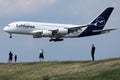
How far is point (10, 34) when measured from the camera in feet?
252

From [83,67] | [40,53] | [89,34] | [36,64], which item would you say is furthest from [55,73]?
[89,34]

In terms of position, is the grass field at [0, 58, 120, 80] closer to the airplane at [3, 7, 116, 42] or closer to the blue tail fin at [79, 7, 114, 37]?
the airplane at [3, 7, 116, 42]

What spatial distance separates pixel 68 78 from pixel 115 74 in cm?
414

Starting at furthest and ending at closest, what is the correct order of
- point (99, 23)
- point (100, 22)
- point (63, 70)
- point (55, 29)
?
point (100, 22) → point (99, 23) → point (55, 29) → point (63, 70)

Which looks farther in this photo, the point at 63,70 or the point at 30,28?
the point at 30,28

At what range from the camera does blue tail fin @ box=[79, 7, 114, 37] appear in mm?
84375

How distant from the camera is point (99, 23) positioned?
283 ft

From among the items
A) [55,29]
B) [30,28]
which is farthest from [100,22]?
[30,28]

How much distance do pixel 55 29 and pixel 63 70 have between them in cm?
3539

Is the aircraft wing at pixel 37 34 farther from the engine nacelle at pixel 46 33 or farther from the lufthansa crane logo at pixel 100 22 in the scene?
the lufthansa crane logo at pixel 100 22

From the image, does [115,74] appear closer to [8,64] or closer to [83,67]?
[83,67]

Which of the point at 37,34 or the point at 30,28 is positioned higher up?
the point at 30,28

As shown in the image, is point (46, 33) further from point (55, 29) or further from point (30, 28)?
point (55, 29)

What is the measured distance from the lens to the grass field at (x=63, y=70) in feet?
123
